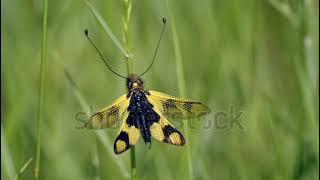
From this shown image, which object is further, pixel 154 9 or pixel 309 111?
pixel 154 9

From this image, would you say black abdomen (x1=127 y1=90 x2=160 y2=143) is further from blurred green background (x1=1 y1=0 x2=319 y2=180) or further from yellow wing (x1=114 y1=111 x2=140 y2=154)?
blurred green background (x1=1 y1=0 x2=319 y2=180)

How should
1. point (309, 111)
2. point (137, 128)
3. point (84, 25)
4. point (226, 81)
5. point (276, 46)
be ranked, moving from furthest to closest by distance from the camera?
point (276, 46) → point (84, 25) → point (226, 81) → point (309, 111) → point (137, 128)

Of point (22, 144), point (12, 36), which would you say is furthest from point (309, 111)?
point (12, 36)

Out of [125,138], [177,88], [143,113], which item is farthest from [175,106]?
[177,88]

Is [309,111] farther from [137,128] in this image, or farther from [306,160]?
[137,128]

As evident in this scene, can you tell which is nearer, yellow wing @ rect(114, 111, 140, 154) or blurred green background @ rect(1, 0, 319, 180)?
yellow wing @ rect(114, 111, 140, 154)

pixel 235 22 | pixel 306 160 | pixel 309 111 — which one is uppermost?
pixel 235 22

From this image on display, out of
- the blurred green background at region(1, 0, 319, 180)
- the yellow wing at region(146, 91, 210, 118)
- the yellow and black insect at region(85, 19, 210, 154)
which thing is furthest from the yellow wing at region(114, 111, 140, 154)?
the blurred green background at region(1, 0, 319, 180)
